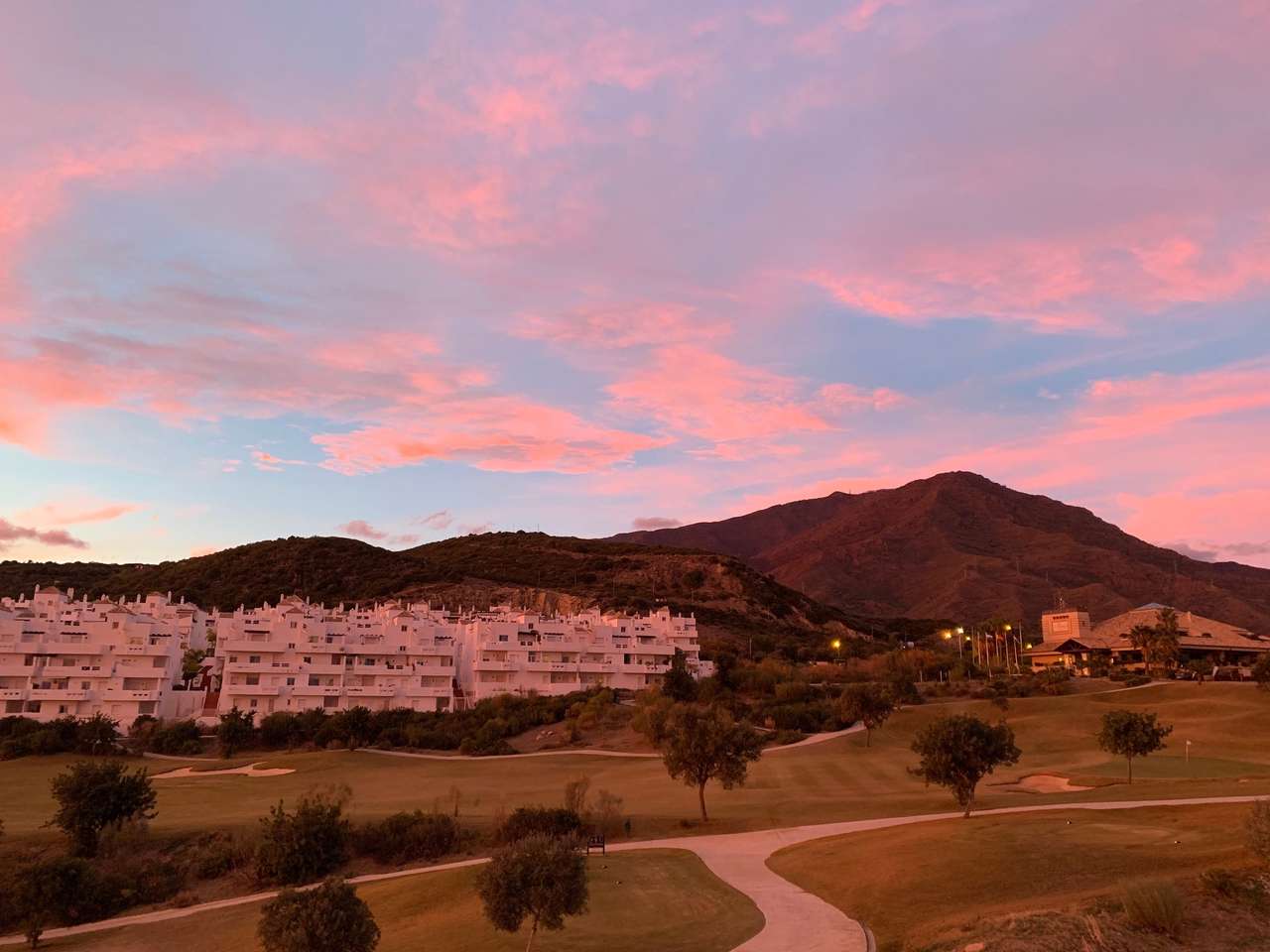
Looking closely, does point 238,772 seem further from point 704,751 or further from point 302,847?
point 704,751

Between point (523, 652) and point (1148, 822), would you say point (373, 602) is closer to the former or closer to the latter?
point (523, 652)

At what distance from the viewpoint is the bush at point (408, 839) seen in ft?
140

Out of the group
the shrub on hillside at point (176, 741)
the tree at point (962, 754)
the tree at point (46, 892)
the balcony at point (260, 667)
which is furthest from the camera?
the balcony at point (260, 667)

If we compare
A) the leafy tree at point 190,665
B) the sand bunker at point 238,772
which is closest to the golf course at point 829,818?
the sand bunker at point 238,772

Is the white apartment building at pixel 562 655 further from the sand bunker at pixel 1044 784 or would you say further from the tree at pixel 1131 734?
the tree at pixel 1131 734

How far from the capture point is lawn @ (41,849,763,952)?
87.9ft

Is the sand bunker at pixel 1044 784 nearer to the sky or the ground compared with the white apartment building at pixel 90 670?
nearer to the ground

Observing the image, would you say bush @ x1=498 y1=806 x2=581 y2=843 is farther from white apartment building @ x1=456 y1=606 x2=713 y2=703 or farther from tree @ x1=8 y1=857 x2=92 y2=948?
white apartment building @ x1=456 y1=606 x2=713 y2=703

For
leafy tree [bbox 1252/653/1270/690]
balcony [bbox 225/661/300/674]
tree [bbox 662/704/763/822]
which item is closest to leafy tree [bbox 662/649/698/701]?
balcony [bbox 225/661/300/674]

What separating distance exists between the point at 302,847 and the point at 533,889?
20.7 metres

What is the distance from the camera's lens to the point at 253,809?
54.5m

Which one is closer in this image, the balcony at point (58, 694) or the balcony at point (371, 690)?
the balcony at point (58, 694)

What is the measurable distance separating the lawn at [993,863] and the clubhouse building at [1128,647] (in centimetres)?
8252

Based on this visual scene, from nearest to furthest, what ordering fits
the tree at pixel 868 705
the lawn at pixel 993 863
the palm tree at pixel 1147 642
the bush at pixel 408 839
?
1. the lawn at pixel 993 863
2. the bush at pixel 408 839
3. the tree at pixel 868 705
4. the palm tree at pixel 1147 642
